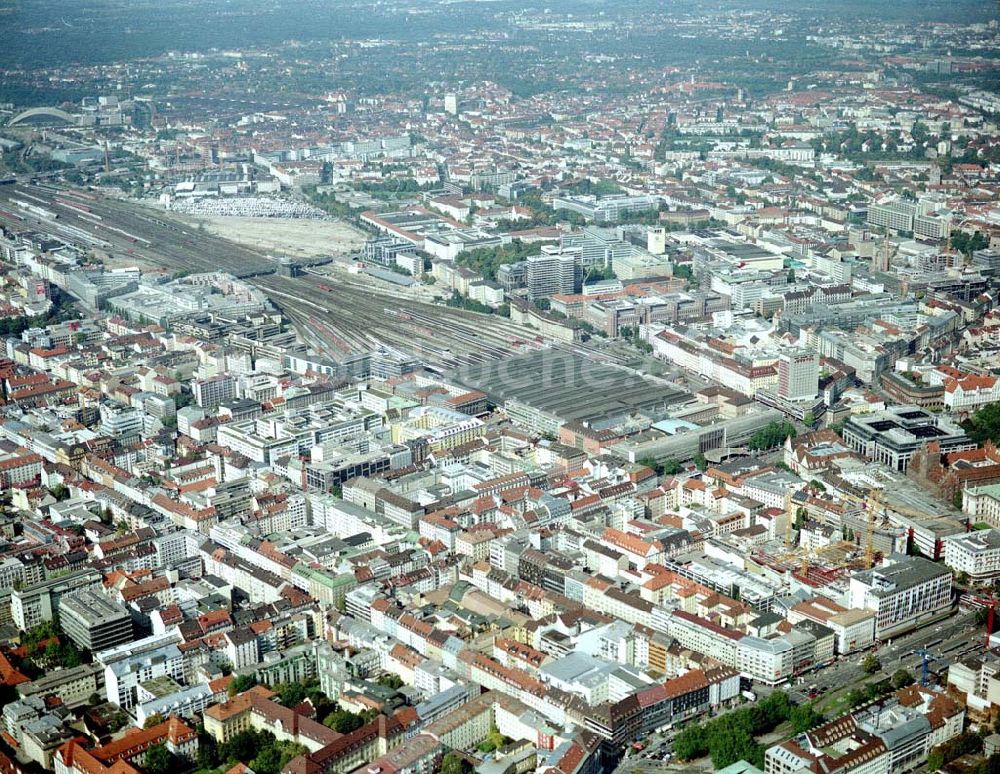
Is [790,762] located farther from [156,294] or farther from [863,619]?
[156,294]

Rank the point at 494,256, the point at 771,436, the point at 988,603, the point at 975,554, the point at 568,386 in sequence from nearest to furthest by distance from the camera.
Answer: the point at 988,603
the point at 975,554
the point at 771,436
the point at 568,386
the point at 494,256

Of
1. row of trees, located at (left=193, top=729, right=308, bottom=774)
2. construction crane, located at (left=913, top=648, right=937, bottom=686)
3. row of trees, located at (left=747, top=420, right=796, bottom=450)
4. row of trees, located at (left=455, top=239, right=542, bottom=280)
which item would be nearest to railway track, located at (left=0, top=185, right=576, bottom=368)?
row of trees, located at (left=455, top=239, right=542, bottom=280)

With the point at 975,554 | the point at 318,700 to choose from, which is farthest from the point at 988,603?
the point at 318,700

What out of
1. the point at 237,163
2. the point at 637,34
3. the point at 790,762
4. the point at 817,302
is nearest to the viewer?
the point at 790,762

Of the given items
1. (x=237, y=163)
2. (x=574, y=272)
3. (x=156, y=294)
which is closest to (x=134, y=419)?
(x=156, y=294)

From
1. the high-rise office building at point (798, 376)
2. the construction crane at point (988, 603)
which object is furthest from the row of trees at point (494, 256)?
the construction crane at point (988, 603)

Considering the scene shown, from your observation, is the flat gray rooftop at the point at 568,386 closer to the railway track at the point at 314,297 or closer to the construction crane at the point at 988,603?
the railway track at the point at 314,297

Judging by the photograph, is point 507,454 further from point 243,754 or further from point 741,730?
point 243,754

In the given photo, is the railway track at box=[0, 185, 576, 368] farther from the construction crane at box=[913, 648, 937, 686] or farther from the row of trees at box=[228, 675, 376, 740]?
the construction crane at box=[913, 648, 937, 686]
